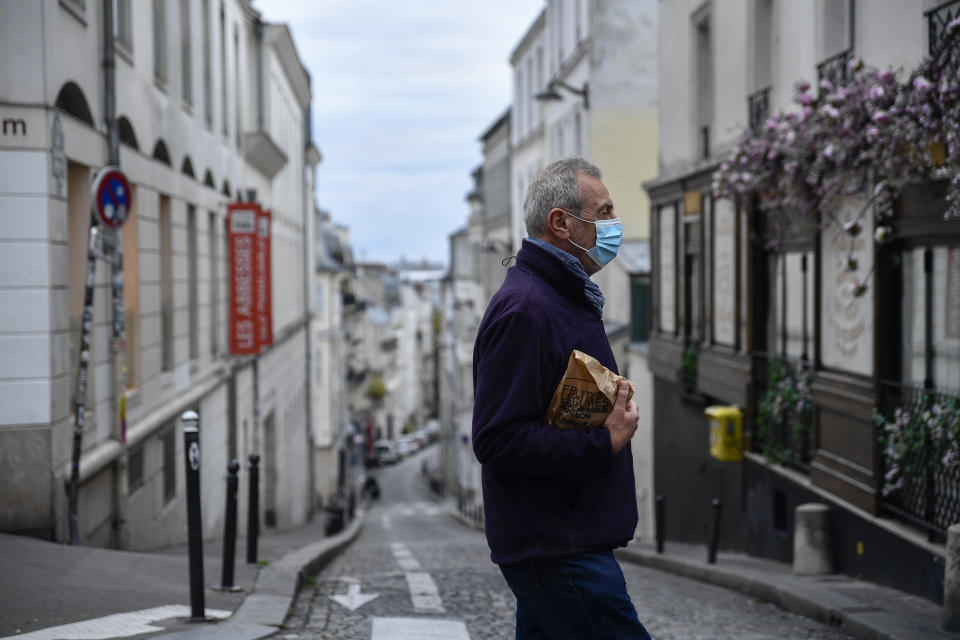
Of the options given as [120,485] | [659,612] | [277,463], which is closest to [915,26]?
[659,612]

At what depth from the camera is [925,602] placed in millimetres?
8633

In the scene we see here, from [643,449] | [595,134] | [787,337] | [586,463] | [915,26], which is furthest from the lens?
[595,134]

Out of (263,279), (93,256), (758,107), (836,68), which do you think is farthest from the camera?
(263,279)

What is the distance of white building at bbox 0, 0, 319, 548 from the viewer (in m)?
8.60

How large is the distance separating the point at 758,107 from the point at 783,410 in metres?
3.88

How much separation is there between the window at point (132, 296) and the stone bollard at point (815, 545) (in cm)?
731

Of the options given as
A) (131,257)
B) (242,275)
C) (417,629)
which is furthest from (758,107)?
(242,275)

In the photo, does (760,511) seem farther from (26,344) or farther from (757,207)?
(26,344)

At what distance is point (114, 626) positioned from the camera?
633 cm

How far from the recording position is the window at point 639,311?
2481 centimetres

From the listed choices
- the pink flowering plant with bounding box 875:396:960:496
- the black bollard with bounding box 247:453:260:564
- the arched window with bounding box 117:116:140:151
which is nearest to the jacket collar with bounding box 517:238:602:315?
the pink flowering plant with bounding box 875:396:960:496

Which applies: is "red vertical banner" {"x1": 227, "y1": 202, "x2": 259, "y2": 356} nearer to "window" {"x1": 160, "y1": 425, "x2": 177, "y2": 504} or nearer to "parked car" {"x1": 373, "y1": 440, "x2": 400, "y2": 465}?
"window" {"x1": 160, "y1": 425, "x2": 177, "y2": 504}

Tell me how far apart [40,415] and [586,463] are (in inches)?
246

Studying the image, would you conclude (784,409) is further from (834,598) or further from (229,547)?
(229,547)
